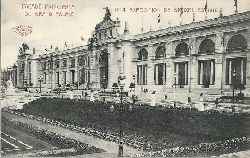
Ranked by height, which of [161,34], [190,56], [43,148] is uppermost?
[161,34]

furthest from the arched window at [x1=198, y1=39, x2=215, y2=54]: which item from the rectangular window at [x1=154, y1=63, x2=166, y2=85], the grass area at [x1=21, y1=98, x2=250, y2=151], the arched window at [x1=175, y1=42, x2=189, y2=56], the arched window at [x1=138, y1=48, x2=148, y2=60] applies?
the grass area at [x1=21, y1=98, x2=250, y2=151]

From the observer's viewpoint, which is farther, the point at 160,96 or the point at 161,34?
the point at 161,34

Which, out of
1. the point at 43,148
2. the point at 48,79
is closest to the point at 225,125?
the point at 43,148

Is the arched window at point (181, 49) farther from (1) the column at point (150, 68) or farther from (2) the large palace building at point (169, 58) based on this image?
(1) the column at point (150, 68)

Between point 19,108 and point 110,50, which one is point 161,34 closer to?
point 110,50

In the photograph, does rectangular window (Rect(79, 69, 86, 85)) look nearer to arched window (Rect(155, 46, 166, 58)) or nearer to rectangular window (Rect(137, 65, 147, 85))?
rectangular window (Rect(137, 65, 147, 85))

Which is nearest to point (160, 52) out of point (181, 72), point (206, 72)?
point (181, 72)

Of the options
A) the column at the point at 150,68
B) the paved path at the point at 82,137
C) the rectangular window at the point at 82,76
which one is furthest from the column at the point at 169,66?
the rectangular window at the point at 82,76
